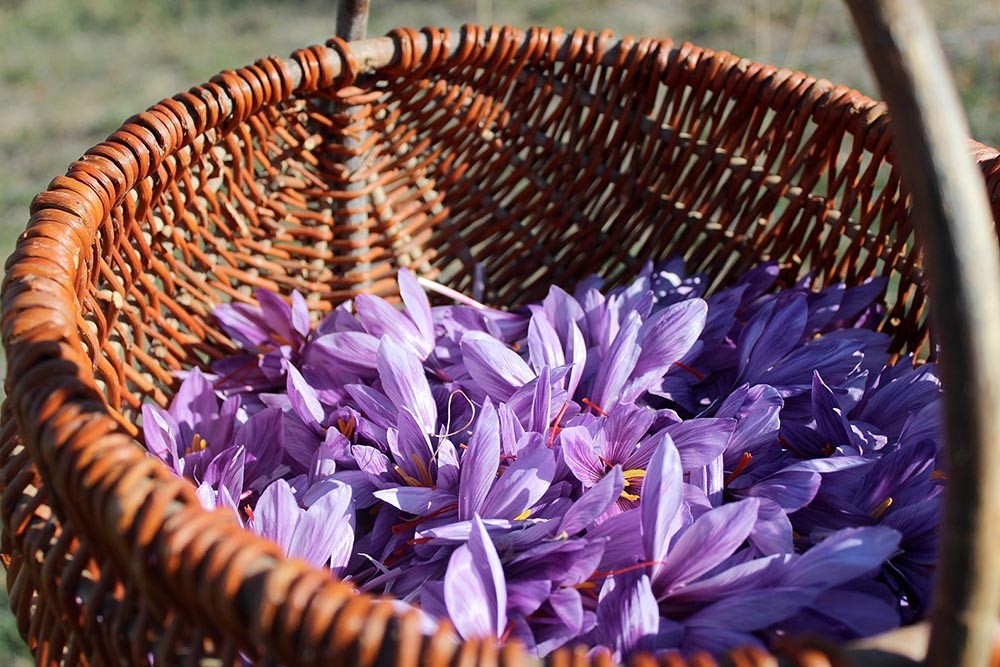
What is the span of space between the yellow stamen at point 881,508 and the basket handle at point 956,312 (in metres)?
0.20

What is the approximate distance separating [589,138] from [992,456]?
0.60 m

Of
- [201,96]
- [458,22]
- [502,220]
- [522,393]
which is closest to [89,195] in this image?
[201,96]

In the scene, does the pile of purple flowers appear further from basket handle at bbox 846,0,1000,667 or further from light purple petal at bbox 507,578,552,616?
basket handle at bbox 846,0,1000,667

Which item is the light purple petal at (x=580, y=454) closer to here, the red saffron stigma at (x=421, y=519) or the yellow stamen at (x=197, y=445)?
the red saffron stigma at (x=421, y=519)

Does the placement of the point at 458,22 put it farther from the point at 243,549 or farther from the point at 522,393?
the point at 243,549

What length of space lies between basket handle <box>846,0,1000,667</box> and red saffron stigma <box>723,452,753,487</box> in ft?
0.74

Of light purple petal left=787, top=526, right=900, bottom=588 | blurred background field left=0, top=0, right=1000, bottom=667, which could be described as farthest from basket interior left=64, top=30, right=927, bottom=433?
blurred background field left=0, top=0, right=1000, bottom=667

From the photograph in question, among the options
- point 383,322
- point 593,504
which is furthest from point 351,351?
point 593,504

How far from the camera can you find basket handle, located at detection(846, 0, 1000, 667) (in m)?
0.27

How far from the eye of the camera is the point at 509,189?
85 centimetres

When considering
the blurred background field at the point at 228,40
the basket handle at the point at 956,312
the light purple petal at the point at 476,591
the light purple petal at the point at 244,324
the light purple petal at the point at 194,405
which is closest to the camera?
the basket handle at the point at 956,312

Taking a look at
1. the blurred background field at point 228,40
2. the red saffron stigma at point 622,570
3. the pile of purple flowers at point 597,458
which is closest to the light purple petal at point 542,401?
the pile of purple flowers at point 597,458

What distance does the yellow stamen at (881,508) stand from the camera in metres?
0.48

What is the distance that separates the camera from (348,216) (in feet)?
2.63
